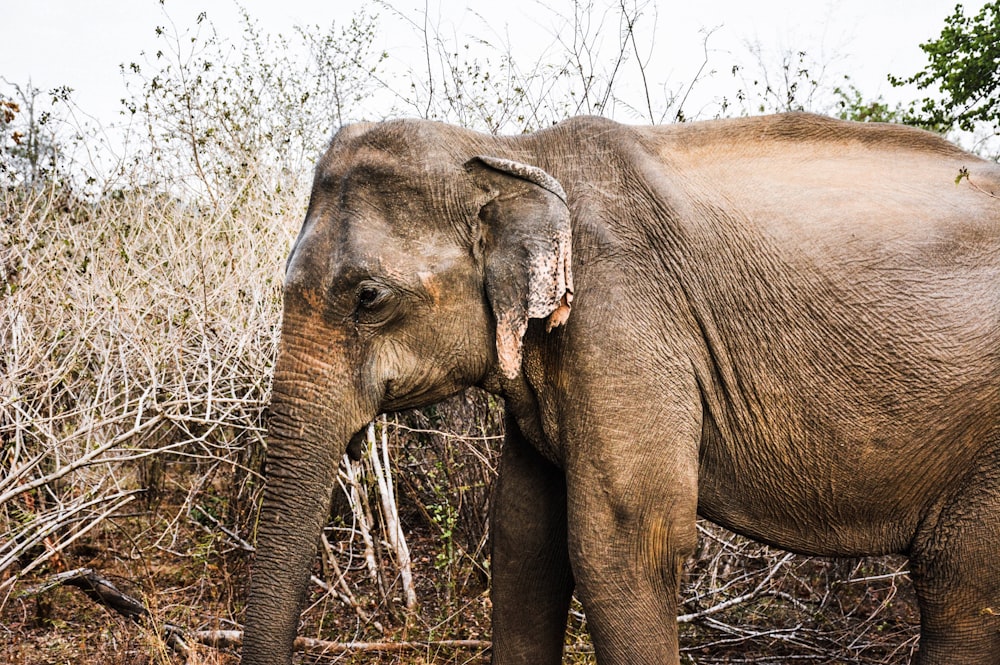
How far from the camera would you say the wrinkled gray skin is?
316cm

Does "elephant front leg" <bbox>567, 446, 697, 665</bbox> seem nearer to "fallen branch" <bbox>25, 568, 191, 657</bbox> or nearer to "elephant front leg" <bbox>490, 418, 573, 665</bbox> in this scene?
"elephant front leg" <bbox>490, 418, 573, 665</bbox>

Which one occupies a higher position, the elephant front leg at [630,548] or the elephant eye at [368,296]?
the elephant eye at [368,296]

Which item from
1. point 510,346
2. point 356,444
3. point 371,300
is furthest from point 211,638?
point 510,346

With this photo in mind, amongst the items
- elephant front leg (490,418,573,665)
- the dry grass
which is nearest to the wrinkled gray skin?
elephant front leg (490,418,573,665)

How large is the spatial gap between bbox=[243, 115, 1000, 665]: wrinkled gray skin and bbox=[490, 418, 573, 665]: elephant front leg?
33 centimetres

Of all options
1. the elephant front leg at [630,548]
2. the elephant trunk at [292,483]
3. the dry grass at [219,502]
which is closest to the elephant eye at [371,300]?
the elephant trunk at [292,483]

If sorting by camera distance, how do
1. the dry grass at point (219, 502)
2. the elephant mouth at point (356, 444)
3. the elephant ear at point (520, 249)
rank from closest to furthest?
1. the elephant ear at point (520, 249)
2. the elephant mouth at point (356, 444)
3. the dry grass at point (219, 502)

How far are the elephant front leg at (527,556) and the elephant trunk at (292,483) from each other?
84 cm

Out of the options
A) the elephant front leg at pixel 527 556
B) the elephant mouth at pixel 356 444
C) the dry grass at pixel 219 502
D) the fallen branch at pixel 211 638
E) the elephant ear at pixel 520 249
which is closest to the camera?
the elephant ear at pixel 520 249

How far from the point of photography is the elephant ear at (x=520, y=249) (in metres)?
3.06

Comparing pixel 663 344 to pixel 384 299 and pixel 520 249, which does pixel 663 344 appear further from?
pixel 384 299

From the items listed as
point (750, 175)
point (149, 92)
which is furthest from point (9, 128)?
point (750, 175)

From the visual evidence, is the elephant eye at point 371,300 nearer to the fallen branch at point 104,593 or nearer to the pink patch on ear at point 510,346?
the pink patch on ear at point 510,346

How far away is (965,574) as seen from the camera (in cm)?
342
